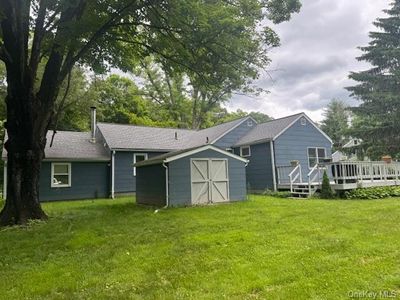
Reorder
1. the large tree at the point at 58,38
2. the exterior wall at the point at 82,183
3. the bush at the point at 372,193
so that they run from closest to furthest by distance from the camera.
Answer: the large tree at the point at 58,38
the bush at the point at 372,193
the exterior wall at the point at 82,183

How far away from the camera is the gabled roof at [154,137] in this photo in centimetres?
1786

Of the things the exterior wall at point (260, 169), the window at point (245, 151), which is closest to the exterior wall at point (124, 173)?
the window at point (245, 151)

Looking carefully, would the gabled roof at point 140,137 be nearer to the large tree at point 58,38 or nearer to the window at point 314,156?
the window at point 314,156

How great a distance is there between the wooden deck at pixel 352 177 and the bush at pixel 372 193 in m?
0.26

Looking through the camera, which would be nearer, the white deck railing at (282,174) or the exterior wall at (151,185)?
the exterior wall at (151,185)

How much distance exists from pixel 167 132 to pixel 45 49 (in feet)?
37.8

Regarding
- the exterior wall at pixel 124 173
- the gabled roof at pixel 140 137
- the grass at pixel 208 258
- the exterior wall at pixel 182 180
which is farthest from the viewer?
the gabled roof at pixel 140 137

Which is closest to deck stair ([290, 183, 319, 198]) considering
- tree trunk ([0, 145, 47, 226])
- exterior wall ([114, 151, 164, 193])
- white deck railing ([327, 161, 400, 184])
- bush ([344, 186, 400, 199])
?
white deck railing ([327, 161, 400, 184])

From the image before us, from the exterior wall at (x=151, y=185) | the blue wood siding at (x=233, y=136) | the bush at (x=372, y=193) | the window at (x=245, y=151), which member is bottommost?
the bush at (x=372, y=193)

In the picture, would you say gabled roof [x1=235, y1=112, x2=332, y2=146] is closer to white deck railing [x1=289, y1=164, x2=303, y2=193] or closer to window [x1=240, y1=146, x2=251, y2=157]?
window [x1=240, y1=146, x2=251, y2=157]

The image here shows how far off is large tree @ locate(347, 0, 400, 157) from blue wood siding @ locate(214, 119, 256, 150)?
284 inches

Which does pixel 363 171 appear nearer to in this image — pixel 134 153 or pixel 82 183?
pixel 134 153

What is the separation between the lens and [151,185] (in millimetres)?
12219

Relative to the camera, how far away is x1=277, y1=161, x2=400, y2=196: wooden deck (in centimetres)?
1295
